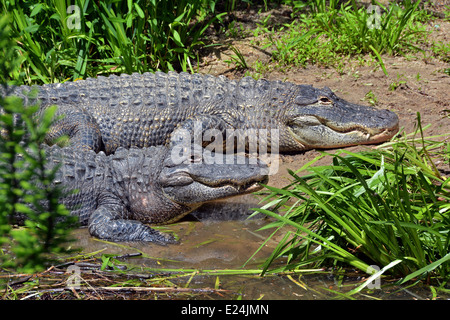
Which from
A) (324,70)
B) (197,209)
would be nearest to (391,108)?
(324,70)

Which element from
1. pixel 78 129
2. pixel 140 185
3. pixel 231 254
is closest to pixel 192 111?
pixel 78 129

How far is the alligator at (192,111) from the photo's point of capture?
6.22 meters

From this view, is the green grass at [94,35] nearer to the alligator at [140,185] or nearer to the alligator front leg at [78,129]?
the alligator front leg at [78,129]

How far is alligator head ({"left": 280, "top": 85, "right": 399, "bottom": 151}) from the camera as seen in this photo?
19.8ft

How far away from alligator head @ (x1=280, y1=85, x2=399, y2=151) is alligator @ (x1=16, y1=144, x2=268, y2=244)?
1813mm

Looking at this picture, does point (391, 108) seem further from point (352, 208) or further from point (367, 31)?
point (352, 208)

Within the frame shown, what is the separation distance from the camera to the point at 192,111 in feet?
21.4

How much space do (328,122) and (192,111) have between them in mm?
1767

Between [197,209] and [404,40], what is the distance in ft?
14.8

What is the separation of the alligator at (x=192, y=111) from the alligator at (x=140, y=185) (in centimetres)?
128

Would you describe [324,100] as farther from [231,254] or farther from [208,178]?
[231,254]

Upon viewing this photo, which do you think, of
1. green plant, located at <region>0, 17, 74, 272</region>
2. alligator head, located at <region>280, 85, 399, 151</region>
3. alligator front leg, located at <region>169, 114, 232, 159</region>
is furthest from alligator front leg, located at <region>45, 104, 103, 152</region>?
green plant, located at <region>0, 17, 74, 272</region>

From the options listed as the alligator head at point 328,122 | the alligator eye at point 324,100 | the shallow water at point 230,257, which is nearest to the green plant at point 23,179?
the shallow water at point 230,257

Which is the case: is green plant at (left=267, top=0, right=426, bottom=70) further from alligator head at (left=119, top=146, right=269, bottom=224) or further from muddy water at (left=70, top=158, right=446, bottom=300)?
alligator head at (left=119, top=146, right=269, bottom=224)
